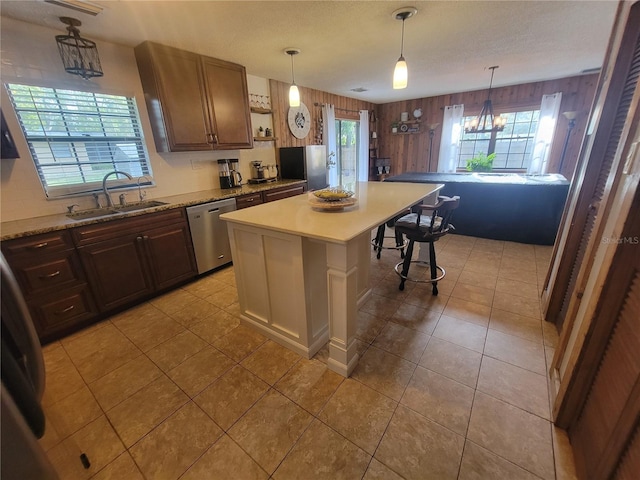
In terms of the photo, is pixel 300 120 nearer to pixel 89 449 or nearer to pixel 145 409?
pixel 145 409

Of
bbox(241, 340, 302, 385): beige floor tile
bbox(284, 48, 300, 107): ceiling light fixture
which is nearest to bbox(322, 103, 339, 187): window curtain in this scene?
bbox(284, 48, 300, 107): ceiling light fixture

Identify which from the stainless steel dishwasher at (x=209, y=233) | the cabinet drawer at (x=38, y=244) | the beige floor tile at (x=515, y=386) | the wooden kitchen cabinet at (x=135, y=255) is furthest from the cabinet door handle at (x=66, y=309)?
the beige floor tile at (x=515, y=386)

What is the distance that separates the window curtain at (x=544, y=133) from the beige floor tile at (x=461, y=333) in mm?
4458

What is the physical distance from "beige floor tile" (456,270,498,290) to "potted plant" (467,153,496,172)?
3.87 m

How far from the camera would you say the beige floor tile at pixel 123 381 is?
1.52m

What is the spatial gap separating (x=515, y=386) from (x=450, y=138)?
5824 mm

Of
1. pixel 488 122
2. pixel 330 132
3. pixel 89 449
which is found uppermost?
pixel 488 122

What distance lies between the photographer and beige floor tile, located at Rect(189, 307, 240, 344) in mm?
2004

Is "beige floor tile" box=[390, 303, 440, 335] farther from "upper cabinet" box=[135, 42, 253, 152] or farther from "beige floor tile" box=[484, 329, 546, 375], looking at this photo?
"upper cabinet" box=[135, 42, 253, 152]

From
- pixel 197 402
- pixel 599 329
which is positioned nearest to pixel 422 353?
pixel 599 329

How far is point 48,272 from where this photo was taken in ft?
6.18

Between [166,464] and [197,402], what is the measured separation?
0.31 m

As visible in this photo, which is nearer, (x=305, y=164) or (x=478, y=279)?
(x=478, y=279)

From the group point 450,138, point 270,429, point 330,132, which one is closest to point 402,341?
point 270,429
